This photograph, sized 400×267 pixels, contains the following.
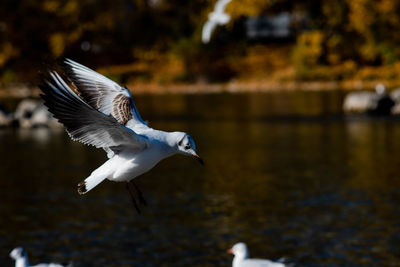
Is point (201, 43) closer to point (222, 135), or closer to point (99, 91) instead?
point (222, 135)

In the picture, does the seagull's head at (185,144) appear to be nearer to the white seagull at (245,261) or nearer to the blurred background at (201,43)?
the white seagull at (245,261)

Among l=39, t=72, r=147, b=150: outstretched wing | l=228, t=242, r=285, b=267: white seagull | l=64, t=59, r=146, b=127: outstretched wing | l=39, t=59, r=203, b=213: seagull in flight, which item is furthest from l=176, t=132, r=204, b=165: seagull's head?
l=228, t=242, r=285, b=267: white seagull

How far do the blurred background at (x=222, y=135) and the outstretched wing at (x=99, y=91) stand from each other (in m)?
0.43

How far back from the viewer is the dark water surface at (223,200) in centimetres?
2417

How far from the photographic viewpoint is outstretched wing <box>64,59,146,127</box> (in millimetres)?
10234

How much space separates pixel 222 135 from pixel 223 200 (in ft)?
64.3

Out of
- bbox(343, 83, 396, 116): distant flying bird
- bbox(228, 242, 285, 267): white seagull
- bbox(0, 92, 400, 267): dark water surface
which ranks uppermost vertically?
bbox(343, 83, 396, 116): distant flying bird

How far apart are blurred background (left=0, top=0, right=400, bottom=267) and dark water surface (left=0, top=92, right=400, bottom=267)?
10cm

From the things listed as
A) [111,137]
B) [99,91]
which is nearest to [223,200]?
[99,91]

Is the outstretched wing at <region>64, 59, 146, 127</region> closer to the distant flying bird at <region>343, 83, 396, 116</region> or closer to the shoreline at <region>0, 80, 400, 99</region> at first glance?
the distant flying bird at <region>343, 83, 396, 116</region>

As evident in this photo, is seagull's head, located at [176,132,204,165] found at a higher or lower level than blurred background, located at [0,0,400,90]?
lower

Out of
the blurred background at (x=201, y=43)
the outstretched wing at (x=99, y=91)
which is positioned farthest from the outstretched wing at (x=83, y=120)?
the blurred background at (x=201, y=43)

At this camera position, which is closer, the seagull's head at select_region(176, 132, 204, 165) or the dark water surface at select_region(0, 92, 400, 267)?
the seagull's head at select_region(176, 132, 204, 165)

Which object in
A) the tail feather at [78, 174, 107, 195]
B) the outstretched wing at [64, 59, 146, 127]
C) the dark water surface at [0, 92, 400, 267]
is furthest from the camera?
the dark water surface at [0, 92, 400, 267]
